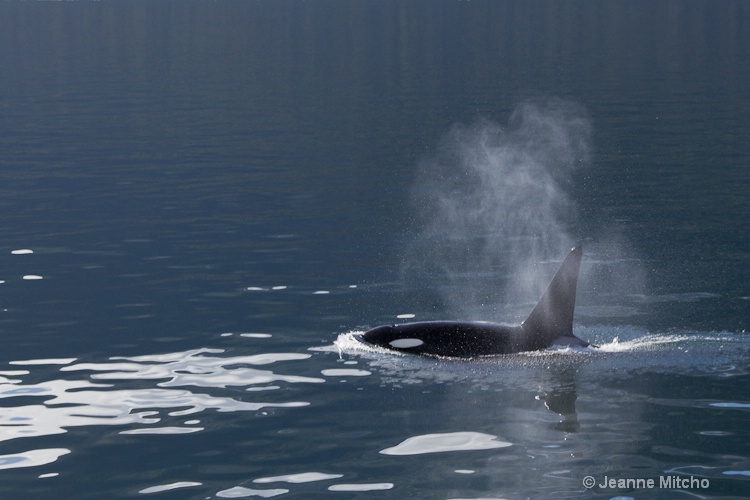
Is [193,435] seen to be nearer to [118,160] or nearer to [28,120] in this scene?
[118,160]

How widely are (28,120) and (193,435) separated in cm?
5486

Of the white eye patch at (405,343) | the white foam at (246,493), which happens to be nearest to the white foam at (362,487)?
the white foam at (246,493)

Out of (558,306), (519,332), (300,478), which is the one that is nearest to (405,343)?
(519,332)

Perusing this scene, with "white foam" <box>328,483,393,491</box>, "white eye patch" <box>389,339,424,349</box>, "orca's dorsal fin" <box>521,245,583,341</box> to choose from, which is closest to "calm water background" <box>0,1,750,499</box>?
"white foam" <box>328,483,393,491</box>

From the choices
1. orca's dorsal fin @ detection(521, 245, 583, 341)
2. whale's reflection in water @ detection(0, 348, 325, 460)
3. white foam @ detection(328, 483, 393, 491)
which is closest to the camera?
white foam @ detection(328, 483, 393, 491)

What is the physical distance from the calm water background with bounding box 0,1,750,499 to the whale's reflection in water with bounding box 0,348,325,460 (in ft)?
A: 0.21

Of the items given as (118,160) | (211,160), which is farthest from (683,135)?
(118,160)

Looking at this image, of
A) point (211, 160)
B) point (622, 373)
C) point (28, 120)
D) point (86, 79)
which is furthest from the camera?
point (86, 79)

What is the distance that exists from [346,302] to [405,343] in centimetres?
532

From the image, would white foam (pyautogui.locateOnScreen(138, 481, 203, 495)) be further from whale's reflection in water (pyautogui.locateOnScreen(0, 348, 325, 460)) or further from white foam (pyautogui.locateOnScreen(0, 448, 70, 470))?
whale's reflection in water (pyautogui.locateOnScreen(0, 348, 325, 460))

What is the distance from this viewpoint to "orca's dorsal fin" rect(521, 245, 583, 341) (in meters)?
20.8

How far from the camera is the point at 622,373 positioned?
66.1 ft

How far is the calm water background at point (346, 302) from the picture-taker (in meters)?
17.1

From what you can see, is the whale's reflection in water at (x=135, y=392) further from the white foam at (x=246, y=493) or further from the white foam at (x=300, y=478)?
the white foam at (x=246, y=493)
